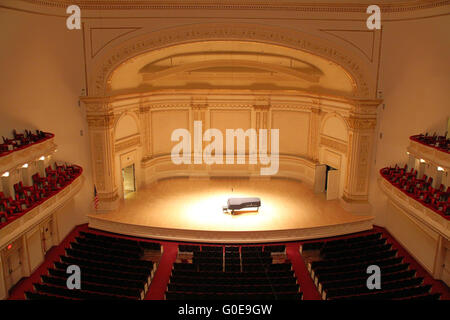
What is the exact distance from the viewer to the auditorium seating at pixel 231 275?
9859 mm

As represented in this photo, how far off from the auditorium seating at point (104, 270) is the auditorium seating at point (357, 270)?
18.0ft

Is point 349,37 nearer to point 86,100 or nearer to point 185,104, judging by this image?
point 185,104

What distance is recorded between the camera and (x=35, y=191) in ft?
40.9

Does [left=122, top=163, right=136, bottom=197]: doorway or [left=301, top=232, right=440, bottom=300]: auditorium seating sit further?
[left=122, top=163, right=136, bottom=197]: doorway

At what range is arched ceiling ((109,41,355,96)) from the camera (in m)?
16.5

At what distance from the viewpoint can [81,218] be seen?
53.0ft

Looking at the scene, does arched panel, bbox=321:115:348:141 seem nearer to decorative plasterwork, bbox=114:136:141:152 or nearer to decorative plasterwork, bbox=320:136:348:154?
decorative plasterwork, bbox=320:136:348:154

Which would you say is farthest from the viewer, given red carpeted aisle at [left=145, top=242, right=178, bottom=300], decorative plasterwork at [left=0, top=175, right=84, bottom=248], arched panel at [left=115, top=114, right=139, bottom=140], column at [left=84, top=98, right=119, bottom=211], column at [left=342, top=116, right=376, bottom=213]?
arched panel at [left=115, top=114, right=139, bottom=140]

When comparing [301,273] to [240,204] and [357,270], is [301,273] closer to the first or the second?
[357,270]

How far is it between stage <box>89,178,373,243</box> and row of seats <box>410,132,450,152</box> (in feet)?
13.0

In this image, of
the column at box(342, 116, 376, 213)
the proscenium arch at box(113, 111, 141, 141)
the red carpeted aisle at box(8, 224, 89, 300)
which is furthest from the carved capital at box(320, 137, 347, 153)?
the red carpeted aisle at box(8, 224, 89, 300)

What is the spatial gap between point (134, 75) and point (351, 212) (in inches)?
483

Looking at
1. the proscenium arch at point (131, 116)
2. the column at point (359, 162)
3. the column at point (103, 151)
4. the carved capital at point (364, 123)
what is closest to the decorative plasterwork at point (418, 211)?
the column at point (359, 162)

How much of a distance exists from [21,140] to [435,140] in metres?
14.9
